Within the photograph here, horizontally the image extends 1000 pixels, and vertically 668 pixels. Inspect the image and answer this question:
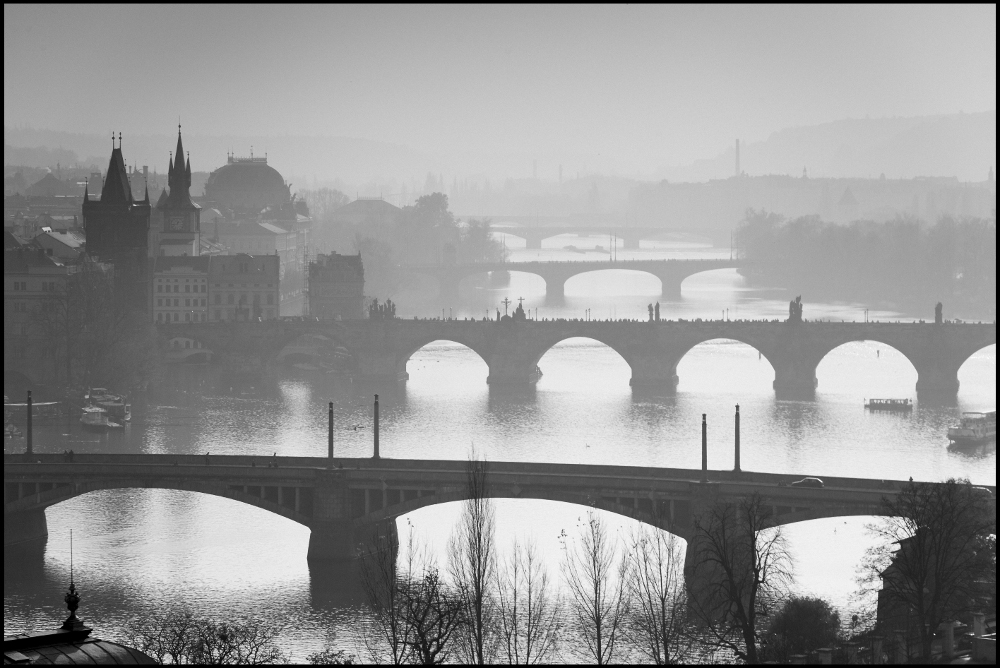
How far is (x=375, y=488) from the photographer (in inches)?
1178

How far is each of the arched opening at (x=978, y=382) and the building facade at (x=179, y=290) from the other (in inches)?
926

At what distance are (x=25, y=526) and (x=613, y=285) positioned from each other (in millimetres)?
64948

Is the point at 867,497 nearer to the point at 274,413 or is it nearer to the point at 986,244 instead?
the point at 274,413

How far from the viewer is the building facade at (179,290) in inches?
2399

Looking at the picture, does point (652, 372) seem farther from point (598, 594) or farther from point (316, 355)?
point (598, 594)

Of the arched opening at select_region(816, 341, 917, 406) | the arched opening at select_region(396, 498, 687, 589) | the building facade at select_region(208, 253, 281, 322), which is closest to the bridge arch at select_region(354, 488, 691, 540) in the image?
the arched opening at select_region(396, 498, 687, 589)

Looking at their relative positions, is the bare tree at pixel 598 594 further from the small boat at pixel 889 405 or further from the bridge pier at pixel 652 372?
the bridge pier at pixel 652 372

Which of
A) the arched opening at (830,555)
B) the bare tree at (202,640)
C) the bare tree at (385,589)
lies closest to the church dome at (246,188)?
the arched opening at (830,555)

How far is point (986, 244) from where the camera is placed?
3406 inches

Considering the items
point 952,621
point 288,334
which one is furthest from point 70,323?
point 952,621

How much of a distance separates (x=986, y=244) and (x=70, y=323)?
46730 millimetres

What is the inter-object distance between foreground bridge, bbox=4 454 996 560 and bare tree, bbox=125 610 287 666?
3.50m

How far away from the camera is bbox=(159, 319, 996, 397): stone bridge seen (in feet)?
175

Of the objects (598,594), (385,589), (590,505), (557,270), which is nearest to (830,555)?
(590,505)
